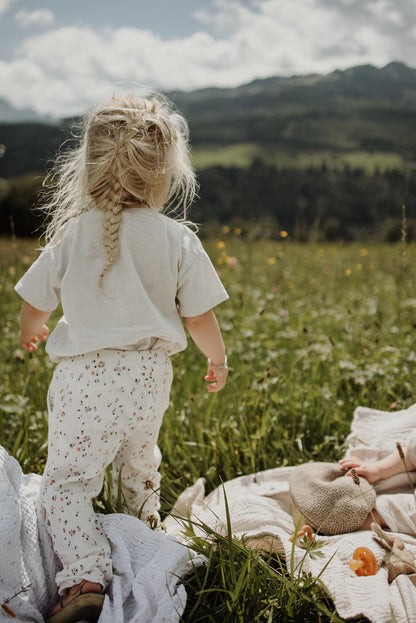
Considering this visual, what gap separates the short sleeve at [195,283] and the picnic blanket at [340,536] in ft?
2.31

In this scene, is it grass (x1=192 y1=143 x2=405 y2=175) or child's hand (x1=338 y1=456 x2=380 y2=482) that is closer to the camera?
child's hand (x1=338 y1=456 x2=380 y2=482)

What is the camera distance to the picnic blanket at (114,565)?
5.17ft

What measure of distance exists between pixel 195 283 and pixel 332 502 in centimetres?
105

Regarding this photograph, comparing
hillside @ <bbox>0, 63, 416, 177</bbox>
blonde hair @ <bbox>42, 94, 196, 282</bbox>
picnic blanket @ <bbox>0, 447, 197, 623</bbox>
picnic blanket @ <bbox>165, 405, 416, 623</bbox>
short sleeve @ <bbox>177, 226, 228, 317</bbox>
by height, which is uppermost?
hillside @ <bbox>0, 63, 416, 177</bbox>

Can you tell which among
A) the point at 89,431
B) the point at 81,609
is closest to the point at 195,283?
the point at 89,431

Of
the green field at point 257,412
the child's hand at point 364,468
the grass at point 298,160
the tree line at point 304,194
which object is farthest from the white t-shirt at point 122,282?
the grass at point 298,160

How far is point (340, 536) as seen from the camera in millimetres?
1968

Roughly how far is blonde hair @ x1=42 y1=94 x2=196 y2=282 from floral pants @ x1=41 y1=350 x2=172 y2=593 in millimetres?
380

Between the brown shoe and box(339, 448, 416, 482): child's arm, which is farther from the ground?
box(339, 448, 416, 482): child's arm

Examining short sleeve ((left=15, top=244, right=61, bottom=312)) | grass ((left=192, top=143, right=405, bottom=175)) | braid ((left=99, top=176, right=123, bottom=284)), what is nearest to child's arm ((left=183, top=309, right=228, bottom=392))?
braid ((left=99, top=176, right=123, bottom=284))

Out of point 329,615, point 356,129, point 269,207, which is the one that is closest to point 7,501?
point 329,615

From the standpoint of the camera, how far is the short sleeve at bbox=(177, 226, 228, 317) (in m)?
1.93

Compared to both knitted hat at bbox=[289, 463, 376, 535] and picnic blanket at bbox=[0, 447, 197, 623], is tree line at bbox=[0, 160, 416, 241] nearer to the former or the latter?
knitted hat at bbox=[289, 463, 376, 535]

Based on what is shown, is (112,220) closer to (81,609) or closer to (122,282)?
(122,282)
